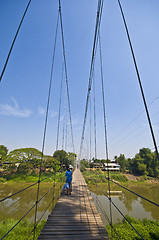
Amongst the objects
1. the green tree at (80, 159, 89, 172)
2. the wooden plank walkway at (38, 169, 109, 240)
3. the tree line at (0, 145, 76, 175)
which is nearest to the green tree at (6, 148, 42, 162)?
the tree line at (0, 145, 76, 175)

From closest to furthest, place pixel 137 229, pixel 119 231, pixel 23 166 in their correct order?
pixel 119 231
pixel 137 229
pixel 23 166

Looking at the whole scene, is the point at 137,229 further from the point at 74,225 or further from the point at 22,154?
the point at 22,154

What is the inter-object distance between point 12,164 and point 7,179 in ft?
5.01

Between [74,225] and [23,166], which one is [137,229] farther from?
[23,166]

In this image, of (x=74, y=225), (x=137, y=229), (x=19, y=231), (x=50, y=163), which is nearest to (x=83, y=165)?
(x=50, y=163)

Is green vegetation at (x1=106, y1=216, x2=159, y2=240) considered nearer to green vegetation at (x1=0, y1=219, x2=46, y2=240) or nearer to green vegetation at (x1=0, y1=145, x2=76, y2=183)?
green vegetation at (x1=0, y1=219, x2=46, y2=240)

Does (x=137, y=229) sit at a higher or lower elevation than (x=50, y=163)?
lower

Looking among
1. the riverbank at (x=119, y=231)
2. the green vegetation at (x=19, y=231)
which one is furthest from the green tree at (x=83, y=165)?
the green vegetation at (x=19, y=231)

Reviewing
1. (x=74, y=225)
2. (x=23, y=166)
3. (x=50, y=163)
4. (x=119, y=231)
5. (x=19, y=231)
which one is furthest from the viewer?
(x=50, y=163)

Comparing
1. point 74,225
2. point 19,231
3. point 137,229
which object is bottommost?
point 137,229

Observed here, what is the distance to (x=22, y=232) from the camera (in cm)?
361

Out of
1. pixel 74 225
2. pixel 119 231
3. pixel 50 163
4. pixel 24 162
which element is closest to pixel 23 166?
pixel 24 162

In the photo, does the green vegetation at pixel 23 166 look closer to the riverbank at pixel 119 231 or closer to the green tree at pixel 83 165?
the green tree at pixel 83 165

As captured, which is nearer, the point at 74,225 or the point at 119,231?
the point at 74,225
